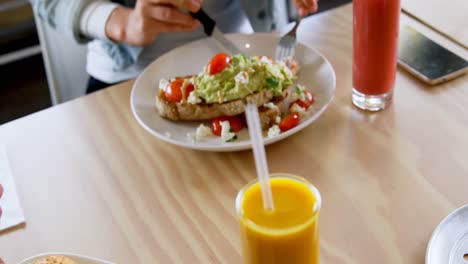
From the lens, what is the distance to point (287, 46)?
4.05 feet

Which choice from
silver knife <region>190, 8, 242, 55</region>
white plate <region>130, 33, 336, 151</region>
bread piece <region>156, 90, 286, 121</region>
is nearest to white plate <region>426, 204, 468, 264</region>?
white plate <region>130, 33, 336, 151</region>

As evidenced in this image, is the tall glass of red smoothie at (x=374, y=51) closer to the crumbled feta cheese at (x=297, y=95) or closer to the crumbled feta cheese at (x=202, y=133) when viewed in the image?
the crumbled feta cheese at (x=297, y=95)

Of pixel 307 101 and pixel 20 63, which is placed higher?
pixel 307 101

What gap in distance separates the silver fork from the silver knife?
0.09 metres

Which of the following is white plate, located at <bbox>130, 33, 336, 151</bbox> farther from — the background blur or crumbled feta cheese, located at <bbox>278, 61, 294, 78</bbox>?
the background blur

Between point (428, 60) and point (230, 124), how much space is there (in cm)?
42

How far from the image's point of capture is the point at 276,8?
5.15 feet

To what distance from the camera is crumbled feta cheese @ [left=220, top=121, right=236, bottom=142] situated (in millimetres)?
1039

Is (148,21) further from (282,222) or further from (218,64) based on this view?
(282,222)

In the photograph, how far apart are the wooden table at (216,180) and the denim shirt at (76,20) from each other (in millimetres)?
279

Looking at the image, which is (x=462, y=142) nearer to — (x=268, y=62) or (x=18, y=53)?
(x=268, y=62)

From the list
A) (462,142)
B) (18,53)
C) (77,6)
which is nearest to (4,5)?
(18,53)

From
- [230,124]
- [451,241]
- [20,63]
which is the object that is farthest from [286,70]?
[20,63]

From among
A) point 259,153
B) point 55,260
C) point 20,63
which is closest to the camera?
point 259,153
